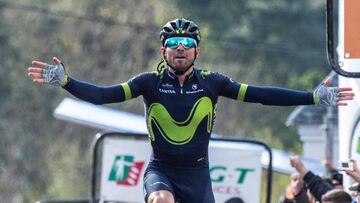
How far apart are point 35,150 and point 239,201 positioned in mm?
27095

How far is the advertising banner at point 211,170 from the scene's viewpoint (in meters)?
14.0

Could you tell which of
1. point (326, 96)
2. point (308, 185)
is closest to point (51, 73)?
point (326, 96)

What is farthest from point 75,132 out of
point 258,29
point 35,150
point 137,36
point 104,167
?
point 104,167

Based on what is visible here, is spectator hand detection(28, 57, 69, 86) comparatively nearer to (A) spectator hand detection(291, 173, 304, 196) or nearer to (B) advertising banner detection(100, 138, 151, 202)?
(A) spectator hand detection(291, 173, 304, 196)

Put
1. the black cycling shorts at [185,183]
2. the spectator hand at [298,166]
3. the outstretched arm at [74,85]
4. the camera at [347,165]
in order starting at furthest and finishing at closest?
the spectator hand at [298,166] → the camera at [347,165] → the black cycling shorts at [185,183] → the outstretched arm at [74,85]

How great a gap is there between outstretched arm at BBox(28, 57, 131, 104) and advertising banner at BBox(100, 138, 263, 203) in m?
4.24

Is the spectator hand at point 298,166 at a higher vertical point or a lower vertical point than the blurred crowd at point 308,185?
higher

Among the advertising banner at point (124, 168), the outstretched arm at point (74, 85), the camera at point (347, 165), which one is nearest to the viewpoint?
the outstretched arm at point (74, 85)

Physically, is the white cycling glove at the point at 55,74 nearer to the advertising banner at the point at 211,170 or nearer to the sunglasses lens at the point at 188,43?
the sunglasses lens at the point at 188,43

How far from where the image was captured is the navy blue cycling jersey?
388 inches

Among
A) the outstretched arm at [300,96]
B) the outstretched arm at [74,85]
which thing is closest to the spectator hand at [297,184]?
the outstretched arm at [300,96]

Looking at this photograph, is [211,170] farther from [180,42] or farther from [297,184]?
[180,42]

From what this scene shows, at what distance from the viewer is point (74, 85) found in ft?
31.7

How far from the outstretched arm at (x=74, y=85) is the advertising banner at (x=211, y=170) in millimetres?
4241
